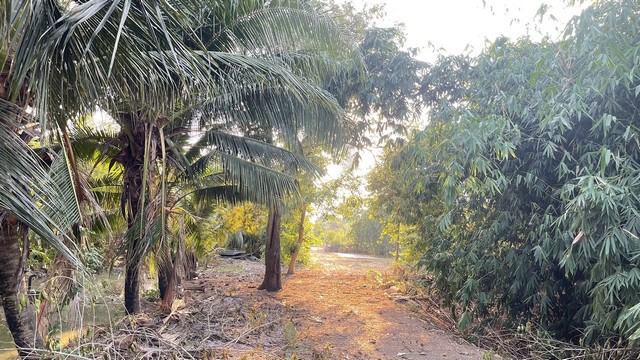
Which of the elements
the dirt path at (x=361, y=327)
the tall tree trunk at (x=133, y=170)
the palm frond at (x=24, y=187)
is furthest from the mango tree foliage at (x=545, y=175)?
the palm frond at (x=24, y=187)

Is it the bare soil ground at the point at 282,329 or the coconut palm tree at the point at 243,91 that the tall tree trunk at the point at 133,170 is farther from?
the bare soil ground at the point at 282,329

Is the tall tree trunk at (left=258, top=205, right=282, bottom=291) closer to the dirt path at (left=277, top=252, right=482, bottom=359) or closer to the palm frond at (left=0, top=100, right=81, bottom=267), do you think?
the dirt path at (left=277, top=252, right=482, bottom=359)

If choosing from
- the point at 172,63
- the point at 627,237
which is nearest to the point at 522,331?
the point at 627,237

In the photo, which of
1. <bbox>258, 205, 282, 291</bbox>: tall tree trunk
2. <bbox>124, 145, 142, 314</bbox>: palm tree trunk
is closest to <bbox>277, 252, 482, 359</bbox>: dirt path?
<bbox>258, 205, 282, 291</bbox>: tall tree trunk

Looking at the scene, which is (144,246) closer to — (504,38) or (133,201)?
(133,201)

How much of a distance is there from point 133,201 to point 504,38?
6.63 metres

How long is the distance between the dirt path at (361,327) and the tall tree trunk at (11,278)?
3235 mm

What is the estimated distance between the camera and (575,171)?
5133 millimetres

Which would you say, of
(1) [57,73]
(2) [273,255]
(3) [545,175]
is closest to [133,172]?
(1) [57,73]

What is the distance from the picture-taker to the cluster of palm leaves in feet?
7.82

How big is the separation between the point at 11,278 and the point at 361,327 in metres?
5.08

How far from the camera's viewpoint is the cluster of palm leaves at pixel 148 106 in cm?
238

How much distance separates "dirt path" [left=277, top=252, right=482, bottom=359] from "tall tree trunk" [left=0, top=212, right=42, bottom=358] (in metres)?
3.23

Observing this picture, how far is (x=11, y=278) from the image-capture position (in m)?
3.51
